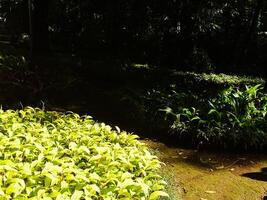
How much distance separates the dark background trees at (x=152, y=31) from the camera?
16984mm

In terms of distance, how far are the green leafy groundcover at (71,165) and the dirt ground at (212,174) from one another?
1258mm

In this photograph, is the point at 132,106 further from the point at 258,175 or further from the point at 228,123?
the point at 258,175

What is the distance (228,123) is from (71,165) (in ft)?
18.7

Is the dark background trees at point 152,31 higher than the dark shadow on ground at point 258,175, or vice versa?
the dark background trees at point 152,31

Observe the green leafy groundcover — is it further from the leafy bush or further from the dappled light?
the leafy bush

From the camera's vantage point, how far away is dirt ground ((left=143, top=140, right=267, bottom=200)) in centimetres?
604

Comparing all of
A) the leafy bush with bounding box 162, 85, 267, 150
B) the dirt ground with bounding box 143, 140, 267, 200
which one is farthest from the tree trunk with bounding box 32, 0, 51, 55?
the dirt ground with bounding box 143, 140, 267, 200

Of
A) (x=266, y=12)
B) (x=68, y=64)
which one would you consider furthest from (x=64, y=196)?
(x=266, y=12)

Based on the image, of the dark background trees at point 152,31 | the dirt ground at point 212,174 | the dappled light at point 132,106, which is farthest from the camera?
the dark background trees at point 152,31

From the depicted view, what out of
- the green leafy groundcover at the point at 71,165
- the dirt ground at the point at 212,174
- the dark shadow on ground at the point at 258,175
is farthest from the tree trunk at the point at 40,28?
the green leafy groundcover at the point at 71,165

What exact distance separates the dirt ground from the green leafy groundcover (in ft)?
4.13

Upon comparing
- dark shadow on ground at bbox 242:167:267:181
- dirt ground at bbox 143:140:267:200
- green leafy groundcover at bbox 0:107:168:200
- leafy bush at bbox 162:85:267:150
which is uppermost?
green leafy groundcover at bbox 0:107:168:200

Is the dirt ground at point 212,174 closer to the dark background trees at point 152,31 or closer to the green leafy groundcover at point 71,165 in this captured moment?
the green leafy groundcover at point 71,165

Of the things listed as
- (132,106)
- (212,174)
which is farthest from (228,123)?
(132,106)
